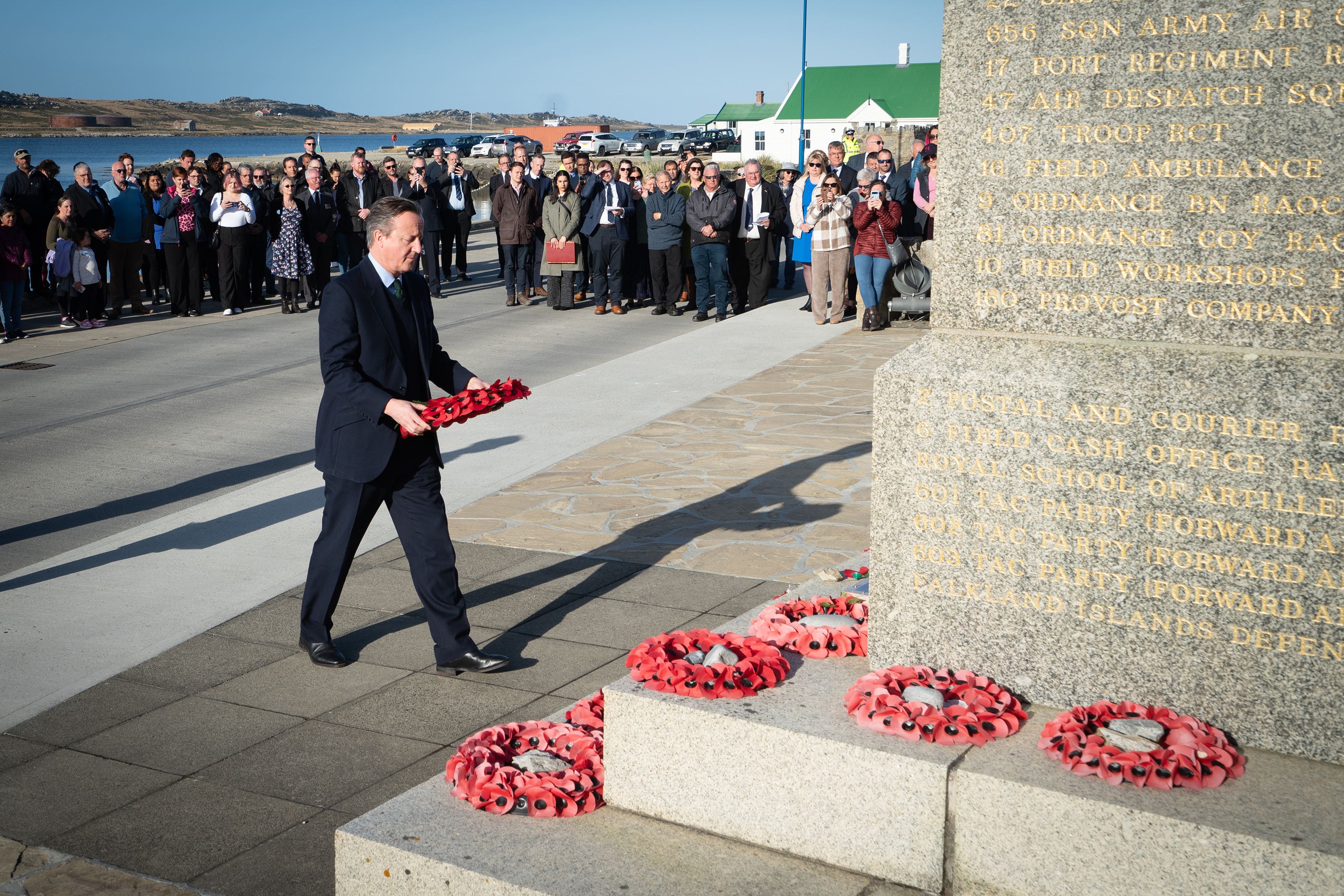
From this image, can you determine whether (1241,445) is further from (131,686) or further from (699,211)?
(699,211)

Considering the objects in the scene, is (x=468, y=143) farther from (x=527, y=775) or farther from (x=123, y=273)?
(x=527, y=775)

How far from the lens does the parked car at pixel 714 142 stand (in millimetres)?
89375

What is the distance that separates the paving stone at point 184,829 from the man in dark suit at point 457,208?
1667cm

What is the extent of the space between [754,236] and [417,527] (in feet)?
40.9

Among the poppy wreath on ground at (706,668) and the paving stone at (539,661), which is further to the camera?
the paving stone at (539,661)

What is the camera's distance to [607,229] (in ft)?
57.2

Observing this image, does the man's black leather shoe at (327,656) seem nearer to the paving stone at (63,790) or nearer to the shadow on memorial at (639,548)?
the shadow on memorial at (639,548)

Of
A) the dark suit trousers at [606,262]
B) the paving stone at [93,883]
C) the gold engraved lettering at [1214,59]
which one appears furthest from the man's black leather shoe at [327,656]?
the dark suit trousers at [606,262]

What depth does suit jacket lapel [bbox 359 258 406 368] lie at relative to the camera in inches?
209

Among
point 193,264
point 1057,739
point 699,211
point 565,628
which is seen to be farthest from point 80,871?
point 193,264

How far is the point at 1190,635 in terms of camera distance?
3.67 m

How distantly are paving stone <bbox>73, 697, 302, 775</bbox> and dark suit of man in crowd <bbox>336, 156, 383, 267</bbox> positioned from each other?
582 inches

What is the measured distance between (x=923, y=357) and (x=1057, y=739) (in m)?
1.24

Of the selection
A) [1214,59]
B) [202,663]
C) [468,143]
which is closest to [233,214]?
[202,663]
